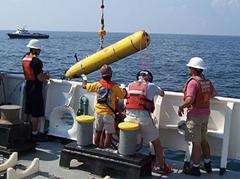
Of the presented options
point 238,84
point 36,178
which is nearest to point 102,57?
point 36,178

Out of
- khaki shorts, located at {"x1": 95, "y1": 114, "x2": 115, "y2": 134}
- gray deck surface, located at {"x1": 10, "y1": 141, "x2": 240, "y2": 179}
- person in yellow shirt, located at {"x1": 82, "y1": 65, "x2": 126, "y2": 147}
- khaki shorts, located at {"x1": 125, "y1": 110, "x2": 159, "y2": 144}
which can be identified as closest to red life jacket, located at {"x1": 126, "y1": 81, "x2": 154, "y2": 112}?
khaki shorts, located at {"x1": 125, "y1": 110, "x2": 159, "y2": 144}

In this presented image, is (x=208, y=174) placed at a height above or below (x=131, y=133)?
below

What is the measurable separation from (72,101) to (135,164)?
2.48 meters

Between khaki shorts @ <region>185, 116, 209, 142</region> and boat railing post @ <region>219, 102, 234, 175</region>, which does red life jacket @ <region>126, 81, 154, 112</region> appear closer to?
khaki shorts @ <region>185, 116, 209, 142</region>

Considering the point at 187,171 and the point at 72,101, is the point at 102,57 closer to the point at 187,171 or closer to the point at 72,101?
the point at 72,101

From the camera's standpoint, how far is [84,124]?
20.9 feet

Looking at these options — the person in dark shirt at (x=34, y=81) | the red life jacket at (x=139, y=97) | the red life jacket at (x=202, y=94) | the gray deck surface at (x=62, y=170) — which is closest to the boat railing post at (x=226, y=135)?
the gray deck surface at (x=62, y=170)

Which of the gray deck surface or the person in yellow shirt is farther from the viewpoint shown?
the person in yellow shirt

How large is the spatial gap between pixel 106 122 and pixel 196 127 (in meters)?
1.43

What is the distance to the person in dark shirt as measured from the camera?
7.46m

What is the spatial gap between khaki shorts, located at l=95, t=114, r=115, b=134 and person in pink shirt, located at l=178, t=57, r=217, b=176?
1.11 m

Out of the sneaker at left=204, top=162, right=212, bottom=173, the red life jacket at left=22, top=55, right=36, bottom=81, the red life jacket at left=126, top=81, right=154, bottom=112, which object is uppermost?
the red life jacket at left=22, top=55, right=36, bottom=81

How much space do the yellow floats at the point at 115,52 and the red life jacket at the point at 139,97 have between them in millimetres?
1476

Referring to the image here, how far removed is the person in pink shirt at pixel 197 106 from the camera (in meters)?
6.05
